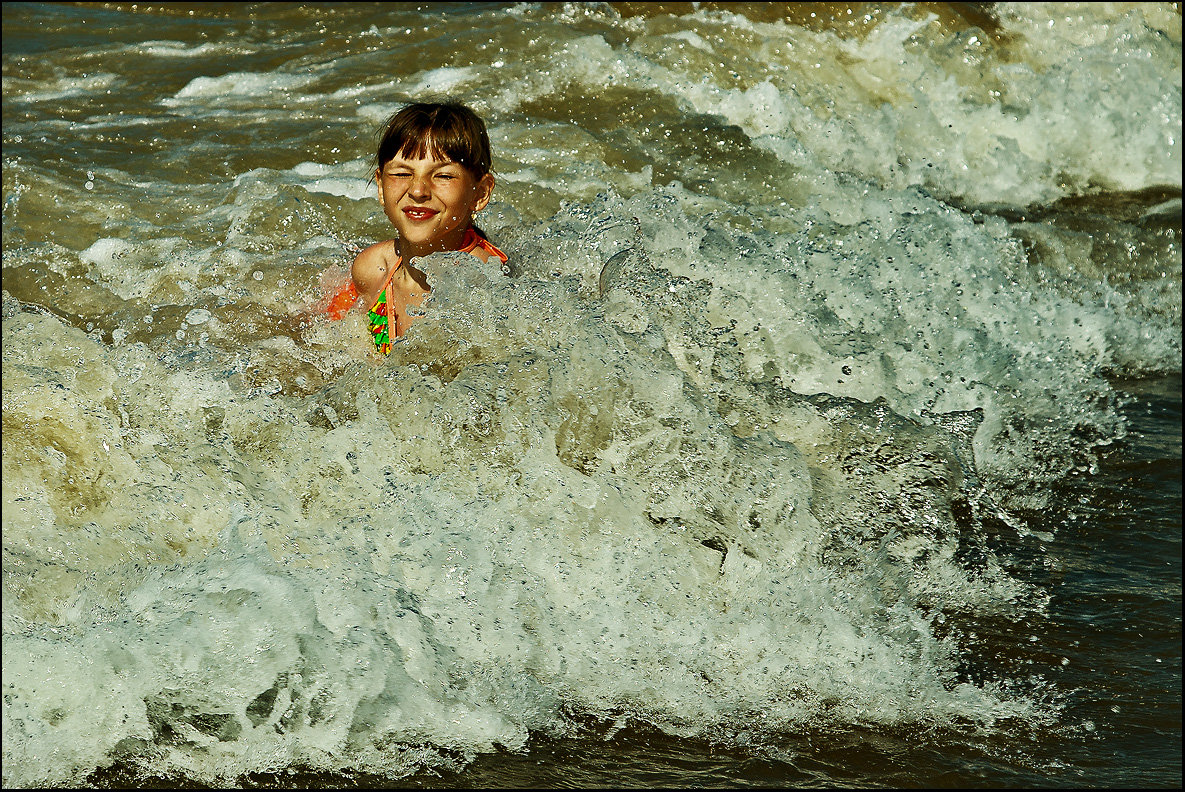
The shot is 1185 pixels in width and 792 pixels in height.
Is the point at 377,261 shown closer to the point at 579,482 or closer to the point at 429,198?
the point at 429,198

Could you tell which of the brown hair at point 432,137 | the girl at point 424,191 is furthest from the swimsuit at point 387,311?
the brown hair at point 432,137

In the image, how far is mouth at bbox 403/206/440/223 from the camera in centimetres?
379

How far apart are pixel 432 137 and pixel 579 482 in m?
1.38

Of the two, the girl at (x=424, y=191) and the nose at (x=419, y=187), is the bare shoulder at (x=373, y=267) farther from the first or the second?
the nose at (x=419, y=187)

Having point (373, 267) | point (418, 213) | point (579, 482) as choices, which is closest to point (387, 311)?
point (373, 267)

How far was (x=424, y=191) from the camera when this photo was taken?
3.77 meters

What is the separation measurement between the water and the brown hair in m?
0.38

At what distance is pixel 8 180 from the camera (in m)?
4.96

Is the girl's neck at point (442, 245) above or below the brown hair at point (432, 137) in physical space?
below

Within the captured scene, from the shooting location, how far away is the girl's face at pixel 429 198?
3760 mm

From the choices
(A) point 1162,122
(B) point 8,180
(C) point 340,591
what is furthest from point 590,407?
(A) point 1162,122

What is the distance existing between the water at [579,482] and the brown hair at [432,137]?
0.38 metres

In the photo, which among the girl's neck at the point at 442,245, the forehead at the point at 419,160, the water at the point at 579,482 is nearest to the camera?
the water at the point at 579,482

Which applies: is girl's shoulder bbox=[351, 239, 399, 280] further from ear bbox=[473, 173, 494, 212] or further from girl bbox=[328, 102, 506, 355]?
ear bbox=[473, 173, 494, 212]
